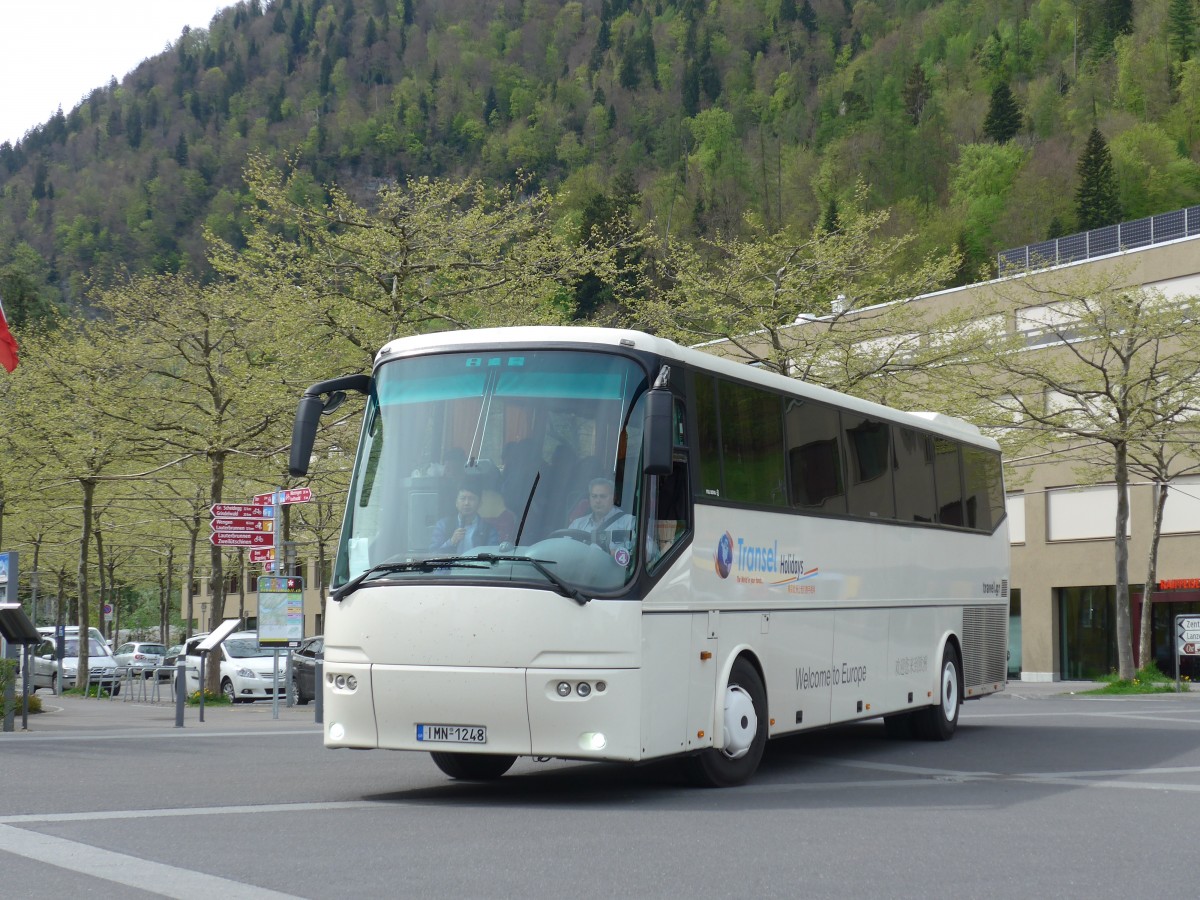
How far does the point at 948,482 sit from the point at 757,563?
5.54 meters

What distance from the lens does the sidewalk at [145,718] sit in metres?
20.9

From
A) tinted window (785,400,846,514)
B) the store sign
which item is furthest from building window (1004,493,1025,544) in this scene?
tinted window (785,400,846,514)

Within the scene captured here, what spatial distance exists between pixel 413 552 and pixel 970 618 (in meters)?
8.88

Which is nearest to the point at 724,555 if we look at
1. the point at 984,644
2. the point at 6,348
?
the point at 984,644

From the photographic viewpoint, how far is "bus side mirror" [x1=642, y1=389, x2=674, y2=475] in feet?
32.6

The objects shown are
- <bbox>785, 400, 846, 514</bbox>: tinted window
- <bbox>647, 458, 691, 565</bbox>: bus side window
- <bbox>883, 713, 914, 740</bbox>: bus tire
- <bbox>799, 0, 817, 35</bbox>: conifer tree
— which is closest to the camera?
<bbox>647, 458, 691, 565</bbox>: bus side window

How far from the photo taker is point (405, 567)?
414 inches

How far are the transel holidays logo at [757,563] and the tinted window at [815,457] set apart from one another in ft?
1.77

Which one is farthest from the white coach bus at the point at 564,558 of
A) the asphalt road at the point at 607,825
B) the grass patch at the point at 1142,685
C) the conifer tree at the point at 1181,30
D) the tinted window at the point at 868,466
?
the conifer tree at the point at 1181,30

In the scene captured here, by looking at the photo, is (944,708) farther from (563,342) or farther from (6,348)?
(6,348)

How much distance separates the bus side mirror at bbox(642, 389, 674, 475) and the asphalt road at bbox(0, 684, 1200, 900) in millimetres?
2209

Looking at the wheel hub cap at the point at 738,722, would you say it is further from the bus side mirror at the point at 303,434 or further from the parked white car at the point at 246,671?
the parked white car at the point at 246,671

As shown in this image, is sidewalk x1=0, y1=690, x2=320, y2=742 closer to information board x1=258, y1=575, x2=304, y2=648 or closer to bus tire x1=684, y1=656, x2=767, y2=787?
information board x1=258, y1=575, x2=304, y2=648

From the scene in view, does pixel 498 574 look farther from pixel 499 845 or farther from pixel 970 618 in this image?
pixel 970 618
